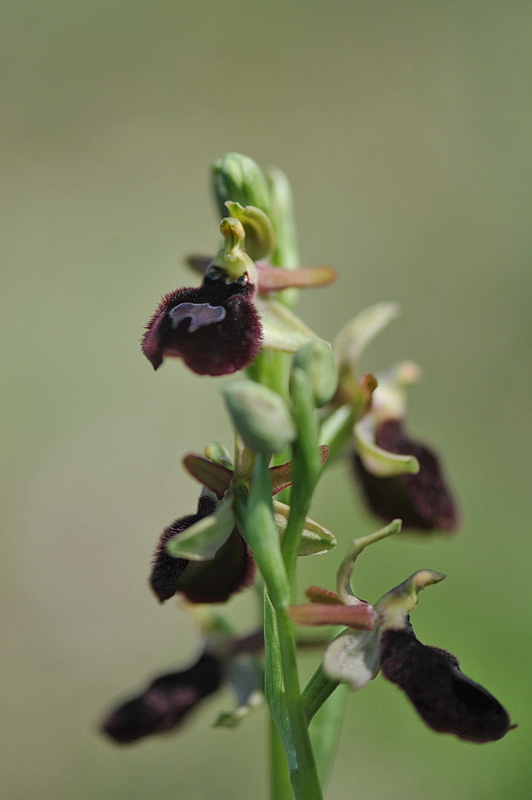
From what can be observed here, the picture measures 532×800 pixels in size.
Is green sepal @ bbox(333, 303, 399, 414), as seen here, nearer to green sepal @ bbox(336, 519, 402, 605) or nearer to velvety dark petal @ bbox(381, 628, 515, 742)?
green sepal @ bbox(336, 519, 402, 605)

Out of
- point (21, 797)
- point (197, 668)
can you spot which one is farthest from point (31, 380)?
point (197, 668)

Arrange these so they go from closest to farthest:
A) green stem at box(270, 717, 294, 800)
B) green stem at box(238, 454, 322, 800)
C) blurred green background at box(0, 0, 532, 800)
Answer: green stem at box(238, 454, 322, 800), green stem at box(270, 717, 294, 800), blurred green background at box(0, 0, 532, 800)

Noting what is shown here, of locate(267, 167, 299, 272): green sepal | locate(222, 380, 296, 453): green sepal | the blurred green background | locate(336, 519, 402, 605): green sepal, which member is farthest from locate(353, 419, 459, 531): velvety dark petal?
the blurred green background

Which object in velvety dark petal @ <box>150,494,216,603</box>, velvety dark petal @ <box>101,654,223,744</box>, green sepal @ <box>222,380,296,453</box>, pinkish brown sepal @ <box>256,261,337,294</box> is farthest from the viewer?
velvety dark petal @ <box>101,654,223,744</box>

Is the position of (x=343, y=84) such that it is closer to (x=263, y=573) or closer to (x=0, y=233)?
(x=0, y=233)

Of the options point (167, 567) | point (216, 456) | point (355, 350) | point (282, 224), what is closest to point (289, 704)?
point (167, 567)

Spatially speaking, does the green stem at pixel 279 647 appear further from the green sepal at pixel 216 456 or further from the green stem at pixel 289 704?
the green sepal at pixel 216 456

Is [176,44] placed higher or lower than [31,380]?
higher
